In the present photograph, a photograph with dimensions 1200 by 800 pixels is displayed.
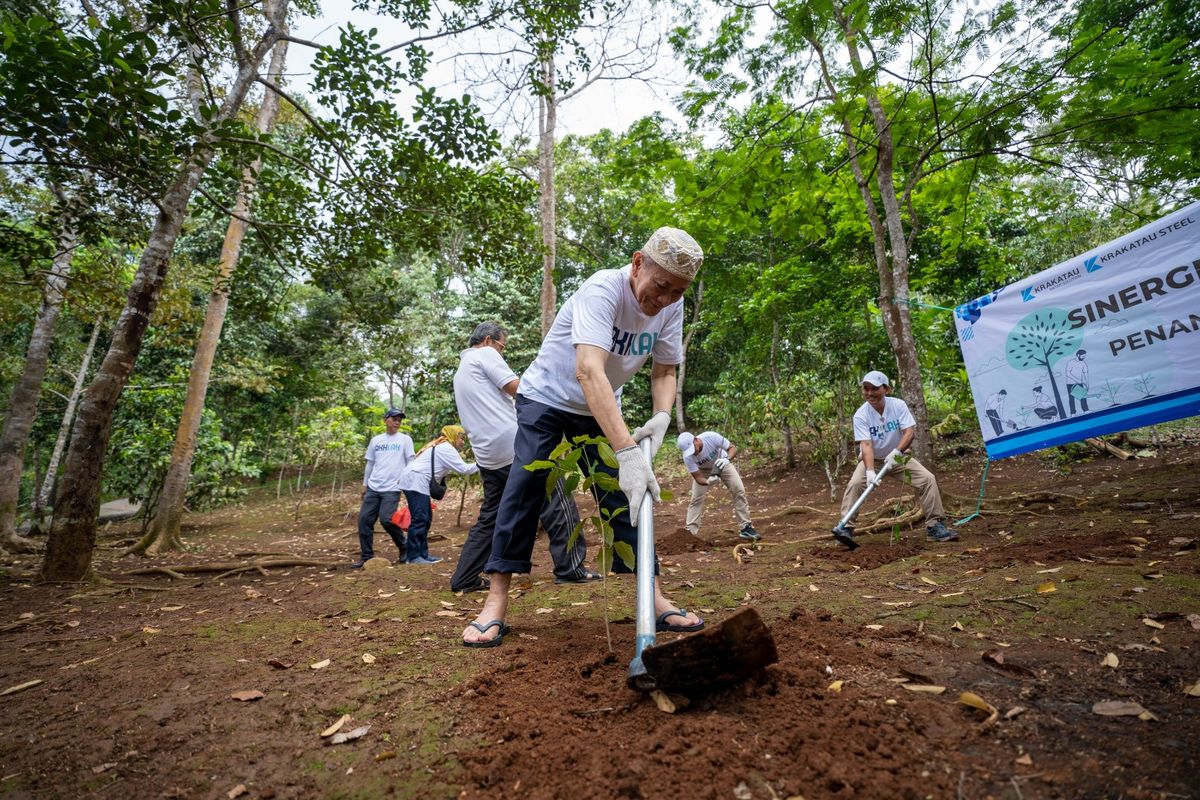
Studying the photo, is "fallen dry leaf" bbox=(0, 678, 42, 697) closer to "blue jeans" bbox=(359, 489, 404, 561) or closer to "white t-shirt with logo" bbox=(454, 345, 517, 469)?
"white t-shirt with logo" bbox=(454, 345, 517, 469)

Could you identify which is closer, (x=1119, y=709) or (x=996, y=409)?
(x=1119, y=709)

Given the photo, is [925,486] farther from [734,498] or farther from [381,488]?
[381,488]

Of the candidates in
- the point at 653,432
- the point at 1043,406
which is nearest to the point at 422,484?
the point at 653,432

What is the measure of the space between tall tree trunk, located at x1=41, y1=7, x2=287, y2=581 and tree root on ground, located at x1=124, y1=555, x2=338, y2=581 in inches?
26.9

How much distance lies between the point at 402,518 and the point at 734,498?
4.00m

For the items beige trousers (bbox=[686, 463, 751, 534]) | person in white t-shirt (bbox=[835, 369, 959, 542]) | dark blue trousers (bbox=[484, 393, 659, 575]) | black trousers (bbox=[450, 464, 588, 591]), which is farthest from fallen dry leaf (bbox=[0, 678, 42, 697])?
beige trousers (bbox=[686, 463, 751, 534])

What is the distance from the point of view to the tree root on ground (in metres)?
5.22

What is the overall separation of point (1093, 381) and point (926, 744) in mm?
4426

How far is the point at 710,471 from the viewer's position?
6949 mm

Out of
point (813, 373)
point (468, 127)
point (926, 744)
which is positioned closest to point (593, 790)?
point (926, 744)

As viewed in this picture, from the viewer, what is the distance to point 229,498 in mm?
12070

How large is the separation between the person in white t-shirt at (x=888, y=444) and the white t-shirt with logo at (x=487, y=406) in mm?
3165

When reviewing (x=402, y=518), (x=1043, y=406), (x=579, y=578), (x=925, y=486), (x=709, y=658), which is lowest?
(x=579, y=578)

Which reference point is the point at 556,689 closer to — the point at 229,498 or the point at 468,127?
the point at 468,127
